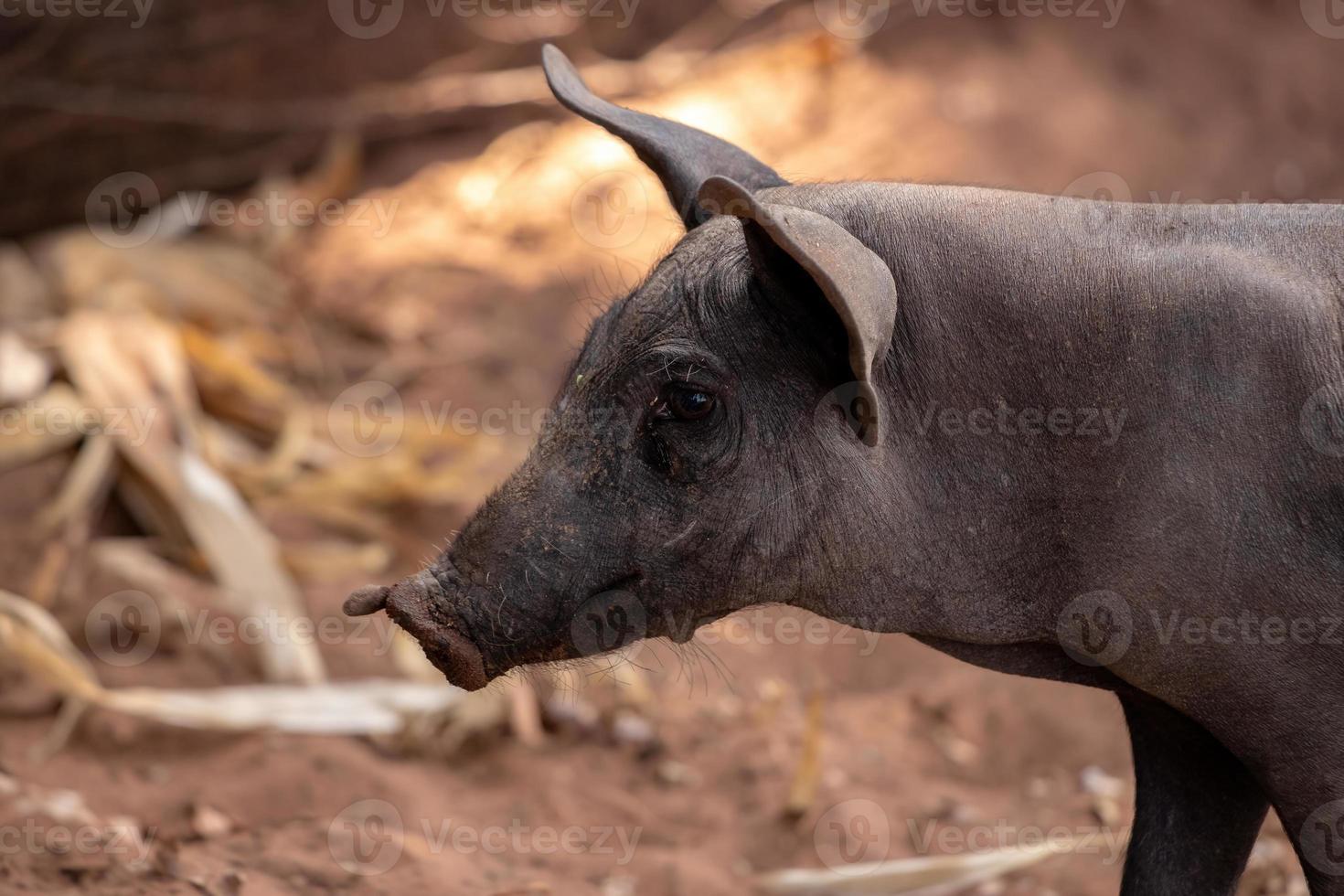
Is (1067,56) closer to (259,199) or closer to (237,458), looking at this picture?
(259,199)

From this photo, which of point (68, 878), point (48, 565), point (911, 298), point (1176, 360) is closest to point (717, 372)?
point (911, 298)

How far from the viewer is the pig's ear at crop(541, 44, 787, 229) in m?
3.35

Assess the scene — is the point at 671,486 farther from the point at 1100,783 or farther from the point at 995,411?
the point at 1100,783

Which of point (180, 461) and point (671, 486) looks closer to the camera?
point (671, 486)

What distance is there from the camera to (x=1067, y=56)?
30.7ft

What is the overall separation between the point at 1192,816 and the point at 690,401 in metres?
1.46

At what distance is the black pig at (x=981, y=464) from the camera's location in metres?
2.79

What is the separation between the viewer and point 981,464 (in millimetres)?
2926

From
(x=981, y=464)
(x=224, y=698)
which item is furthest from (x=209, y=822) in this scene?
(x=981, y=464)

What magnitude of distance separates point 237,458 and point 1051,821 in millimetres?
3786

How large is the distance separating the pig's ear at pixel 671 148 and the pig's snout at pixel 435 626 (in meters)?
1.02

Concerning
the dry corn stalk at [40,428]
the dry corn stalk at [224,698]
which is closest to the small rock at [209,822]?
the dry corn stalk at [224,698]

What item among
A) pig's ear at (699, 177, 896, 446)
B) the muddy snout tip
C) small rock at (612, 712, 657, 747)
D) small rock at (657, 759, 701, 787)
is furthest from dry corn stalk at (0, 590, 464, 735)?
pig's ear at (699, 177, 896, 446)

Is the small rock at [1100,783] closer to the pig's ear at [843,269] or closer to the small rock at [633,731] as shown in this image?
the small rock at [633,731]
